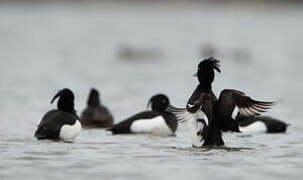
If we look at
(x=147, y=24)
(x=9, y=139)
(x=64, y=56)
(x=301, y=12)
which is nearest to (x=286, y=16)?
(x=301, y=12)

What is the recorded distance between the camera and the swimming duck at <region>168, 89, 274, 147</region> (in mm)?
9078

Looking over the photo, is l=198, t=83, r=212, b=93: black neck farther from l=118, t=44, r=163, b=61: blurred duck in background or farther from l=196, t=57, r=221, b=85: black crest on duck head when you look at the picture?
l=118, t=44, r=163, b=61: blurred duck in background

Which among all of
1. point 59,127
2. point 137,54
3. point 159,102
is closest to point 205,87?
point 59,127

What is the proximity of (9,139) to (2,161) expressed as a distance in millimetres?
1996

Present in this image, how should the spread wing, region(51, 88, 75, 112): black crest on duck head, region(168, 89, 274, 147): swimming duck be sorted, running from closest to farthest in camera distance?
region(168, 89, 274, 147): swimming duck → the spread wing → region(51, 88, 75, 112): black crest on duck head

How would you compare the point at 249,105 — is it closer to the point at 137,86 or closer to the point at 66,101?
the point at 66,101

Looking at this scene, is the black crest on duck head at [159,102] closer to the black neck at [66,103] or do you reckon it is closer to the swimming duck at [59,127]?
the black neck at [66,103]

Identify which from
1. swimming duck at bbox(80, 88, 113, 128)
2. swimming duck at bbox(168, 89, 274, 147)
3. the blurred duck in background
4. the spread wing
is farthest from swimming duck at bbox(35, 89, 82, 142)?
the blurred duck in background

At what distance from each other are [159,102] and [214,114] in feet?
10.9

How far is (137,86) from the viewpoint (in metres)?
19.6

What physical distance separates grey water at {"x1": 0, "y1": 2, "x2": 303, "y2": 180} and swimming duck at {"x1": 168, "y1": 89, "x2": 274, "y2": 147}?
23 centimetres

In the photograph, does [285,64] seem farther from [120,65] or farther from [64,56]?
[64,56]

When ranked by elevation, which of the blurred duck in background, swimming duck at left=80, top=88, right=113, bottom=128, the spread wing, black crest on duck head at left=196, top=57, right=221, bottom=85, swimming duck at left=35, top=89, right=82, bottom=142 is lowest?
swimming duck at left=35, top=89, right=82, bottom=142

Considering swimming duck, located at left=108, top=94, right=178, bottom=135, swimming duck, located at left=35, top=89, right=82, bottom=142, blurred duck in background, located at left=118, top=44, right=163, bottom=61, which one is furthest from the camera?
blurred duck in background, located at left=118, top=44, right=163, bottom=61
